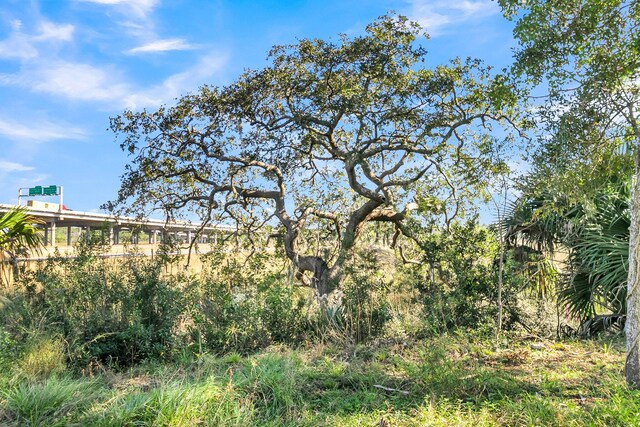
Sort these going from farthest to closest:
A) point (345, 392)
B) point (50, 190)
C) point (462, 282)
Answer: point (50, 190) → point (462, 282) → point (345, 392)

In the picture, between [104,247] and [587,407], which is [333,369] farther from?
[104,247]

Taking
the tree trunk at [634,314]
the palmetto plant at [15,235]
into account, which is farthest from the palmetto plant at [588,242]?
the palmetto plant at [15,235]

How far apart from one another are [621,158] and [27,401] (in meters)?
6.43

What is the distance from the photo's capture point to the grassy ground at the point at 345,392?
4.27 meters

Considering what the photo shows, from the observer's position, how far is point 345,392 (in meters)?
5.19

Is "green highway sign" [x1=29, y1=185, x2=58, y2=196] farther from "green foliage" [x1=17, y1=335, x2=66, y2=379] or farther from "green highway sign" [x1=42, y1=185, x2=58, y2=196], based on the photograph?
"green foliage" [x1=17, y1=335, x2=66, y2=379]

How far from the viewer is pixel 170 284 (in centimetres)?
829

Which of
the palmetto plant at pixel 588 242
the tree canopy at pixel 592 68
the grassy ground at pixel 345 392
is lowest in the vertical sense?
the grassy ground at pixel 345 392

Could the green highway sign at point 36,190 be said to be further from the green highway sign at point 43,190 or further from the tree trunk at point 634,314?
the tree trunk at point 634,314

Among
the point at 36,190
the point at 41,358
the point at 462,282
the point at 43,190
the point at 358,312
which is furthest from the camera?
the point at 36,190

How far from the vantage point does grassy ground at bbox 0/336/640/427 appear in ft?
14.0

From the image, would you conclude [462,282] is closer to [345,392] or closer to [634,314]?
[634,314]

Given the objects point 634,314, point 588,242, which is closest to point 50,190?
point 588,242

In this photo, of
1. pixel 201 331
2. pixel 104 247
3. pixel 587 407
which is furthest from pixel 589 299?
pixel 104 247
